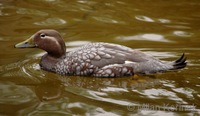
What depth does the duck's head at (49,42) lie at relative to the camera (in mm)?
7277

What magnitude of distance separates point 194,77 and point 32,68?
7.93ft

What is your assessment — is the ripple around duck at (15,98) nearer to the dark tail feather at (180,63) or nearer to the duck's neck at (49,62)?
the duck's neck at (49,62)

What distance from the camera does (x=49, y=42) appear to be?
728cm

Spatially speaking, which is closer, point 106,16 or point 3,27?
point 3,27

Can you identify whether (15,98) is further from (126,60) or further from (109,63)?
(126,60)

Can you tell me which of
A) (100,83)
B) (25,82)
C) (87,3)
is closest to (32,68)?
(25,82)

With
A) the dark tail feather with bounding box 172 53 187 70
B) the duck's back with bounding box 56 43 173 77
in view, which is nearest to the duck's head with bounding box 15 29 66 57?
the duck's back with bounding box 56 43 173 77

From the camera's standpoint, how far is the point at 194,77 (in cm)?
681

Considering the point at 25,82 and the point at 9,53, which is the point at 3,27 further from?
the point at 25,82

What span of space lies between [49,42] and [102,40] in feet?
6.02

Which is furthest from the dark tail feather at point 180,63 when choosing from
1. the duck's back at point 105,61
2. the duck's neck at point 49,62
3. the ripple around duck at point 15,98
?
the ripple around duck at point 15,98

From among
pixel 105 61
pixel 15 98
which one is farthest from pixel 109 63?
pixel 15 98

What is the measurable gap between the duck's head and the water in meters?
0.36

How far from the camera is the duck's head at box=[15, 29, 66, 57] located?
23.9 ft
